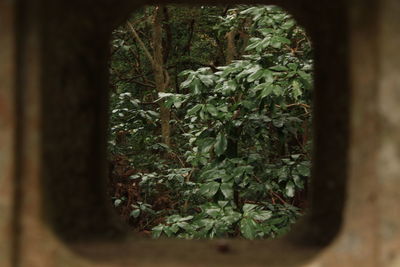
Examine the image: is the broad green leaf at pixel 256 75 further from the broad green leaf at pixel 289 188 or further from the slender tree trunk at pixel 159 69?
the slender tree trunk at pixel 159 69

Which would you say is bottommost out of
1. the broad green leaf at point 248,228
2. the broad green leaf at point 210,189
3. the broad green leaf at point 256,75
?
the broad green leaf at point 248,228

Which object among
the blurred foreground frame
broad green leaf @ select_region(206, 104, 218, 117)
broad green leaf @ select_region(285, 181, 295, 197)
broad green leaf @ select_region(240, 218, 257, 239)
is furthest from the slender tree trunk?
the blurred foreground frame

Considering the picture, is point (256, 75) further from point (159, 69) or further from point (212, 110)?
point (159, 69)

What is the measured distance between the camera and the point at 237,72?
2.88 m

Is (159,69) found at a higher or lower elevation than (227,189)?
higher
